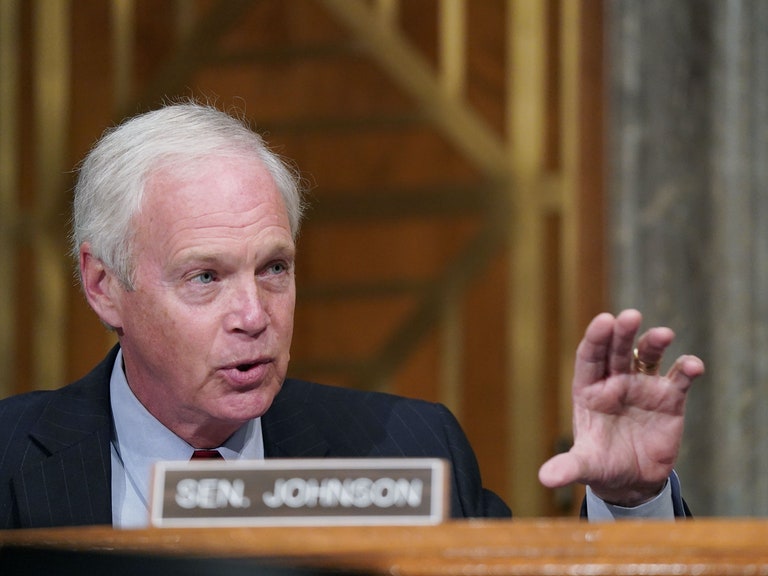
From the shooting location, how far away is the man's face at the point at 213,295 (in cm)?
156

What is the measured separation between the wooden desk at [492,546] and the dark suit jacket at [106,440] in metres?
0.79

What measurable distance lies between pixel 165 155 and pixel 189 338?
268mm

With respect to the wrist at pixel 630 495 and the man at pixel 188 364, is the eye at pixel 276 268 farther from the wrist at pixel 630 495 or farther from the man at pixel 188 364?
the wrist at pixel 630 495

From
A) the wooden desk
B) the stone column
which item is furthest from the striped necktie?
the stone column

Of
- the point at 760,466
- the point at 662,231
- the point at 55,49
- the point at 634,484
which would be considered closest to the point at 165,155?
the point at 634,484

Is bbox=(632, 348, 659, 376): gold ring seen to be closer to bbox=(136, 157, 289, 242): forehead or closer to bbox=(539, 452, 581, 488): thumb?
bbox=(539, 452, 581, 488): thumb

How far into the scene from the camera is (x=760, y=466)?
9.35 ft

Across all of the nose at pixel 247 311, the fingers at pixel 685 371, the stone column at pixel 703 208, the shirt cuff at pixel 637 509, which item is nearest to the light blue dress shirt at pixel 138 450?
the nose at pixel 247 311

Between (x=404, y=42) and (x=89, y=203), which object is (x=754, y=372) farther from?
(x=89, y=203)

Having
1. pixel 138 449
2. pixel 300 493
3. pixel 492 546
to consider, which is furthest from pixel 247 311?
pixel 492 546

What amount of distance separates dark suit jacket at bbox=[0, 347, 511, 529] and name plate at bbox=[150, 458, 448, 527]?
0.70m

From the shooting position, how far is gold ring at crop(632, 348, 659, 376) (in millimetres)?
1396

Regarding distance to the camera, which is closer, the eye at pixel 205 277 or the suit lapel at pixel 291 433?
the eye at pixel 205 277

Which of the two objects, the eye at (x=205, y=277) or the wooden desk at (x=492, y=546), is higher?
the eye at (x=205, y=277)
